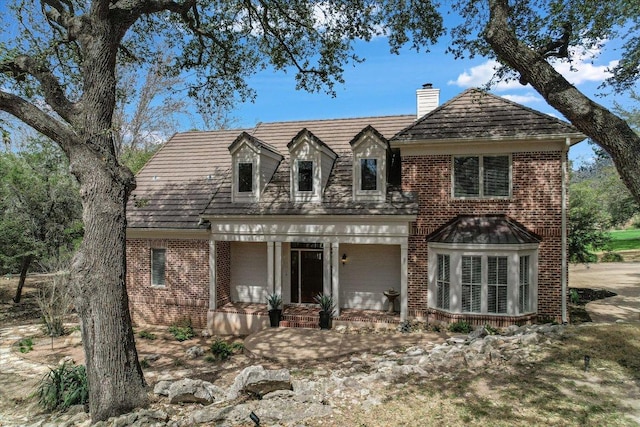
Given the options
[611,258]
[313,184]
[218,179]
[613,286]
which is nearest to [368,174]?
[313,184]

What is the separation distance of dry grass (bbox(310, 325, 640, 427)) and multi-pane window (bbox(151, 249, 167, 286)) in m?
10.5

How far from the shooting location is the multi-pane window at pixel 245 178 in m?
13.7

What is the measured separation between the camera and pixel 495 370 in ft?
24.0

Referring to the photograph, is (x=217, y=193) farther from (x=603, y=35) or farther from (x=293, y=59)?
(x=603, y=35)

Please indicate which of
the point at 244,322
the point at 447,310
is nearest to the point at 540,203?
the point at 447,310

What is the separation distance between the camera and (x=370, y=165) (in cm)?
1266

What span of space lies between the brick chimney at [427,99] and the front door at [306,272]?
6791mm

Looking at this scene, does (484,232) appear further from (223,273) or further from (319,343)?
(223,273)

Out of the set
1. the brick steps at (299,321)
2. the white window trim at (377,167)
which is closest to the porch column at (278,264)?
the brick steps at (299,321)

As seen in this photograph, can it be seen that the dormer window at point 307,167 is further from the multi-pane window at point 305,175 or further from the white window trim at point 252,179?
the white window trim at point 252,179

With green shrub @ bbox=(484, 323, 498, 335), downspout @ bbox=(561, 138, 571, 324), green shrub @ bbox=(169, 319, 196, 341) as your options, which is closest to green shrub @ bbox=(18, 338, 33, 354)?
green shrub @ bbox=(169, 319, 196, 341)

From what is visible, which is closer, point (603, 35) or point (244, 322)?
point (603, 35)

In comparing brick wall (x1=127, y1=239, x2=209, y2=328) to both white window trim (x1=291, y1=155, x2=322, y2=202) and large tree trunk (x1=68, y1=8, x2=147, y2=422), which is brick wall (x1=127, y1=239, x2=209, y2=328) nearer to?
white window trim (x1=291, y1=155, x2=322, y2=202)

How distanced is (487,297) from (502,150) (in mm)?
4545
